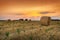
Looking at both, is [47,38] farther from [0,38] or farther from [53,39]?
[0,38]

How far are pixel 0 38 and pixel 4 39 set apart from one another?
50cm

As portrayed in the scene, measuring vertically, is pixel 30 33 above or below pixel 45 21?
below

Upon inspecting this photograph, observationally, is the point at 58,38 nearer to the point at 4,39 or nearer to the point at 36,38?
the point at 36,38

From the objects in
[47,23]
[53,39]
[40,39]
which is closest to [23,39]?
[40,39]

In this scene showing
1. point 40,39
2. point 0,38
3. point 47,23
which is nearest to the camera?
point 40,39

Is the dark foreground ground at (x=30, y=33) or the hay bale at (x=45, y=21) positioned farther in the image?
the hay bale at (x=45, y=21)

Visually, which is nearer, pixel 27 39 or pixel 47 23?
pixel 27 39

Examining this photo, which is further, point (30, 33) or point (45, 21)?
point (45, 21)

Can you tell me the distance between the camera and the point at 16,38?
36.3 feet

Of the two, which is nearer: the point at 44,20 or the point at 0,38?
the point at 0,38

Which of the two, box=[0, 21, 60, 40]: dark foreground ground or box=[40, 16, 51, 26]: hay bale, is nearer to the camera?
box=[0, 21, 60, 40]: dark foreground ground

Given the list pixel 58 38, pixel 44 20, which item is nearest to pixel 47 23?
pixel 44 20

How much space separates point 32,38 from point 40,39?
594 mm

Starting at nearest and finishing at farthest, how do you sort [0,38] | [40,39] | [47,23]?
[40,39], [0,38], [47,23]
